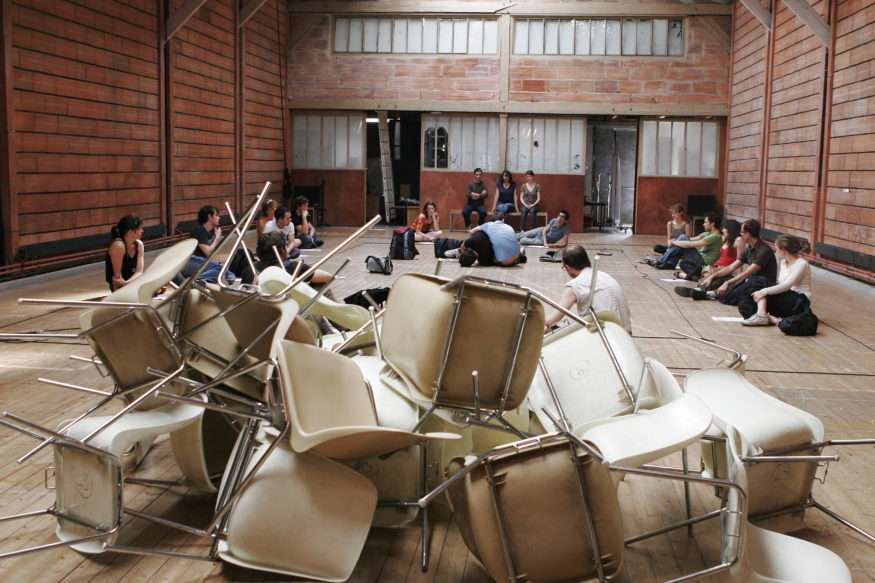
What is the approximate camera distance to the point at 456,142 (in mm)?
18391

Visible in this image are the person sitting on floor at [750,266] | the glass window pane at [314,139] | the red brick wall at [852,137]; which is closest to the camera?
the person sitting on floor at [750,266]

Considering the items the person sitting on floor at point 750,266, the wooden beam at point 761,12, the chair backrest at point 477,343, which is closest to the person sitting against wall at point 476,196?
the wooden beam at point 761,12

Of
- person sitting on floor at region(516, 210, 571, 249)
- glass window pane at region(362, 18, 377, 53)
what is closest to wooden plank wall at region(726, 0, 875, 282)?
person sitting on floor at region(516, 210, 571, 249)

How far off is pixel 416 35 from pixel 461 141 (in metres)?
2.32

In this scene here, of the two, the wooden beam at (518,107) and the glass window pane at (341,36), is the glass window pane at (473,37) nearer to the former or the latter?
the wooden beam at (518,107)

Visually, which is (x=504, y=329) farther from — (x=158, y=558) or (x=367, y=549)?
(x=158, y=558)

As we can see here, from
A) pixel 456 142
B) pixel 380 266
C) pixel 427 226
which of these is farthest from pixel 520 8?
pixel 380 266

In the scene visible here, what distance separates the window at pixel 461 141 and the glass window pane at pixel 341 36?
220 cm

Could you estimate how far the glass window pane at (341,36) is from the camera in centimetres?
1814

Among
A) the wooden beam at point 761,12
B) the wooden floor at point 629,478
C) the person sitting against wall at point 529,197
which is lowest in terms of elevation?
the wooden floor at point 629,478

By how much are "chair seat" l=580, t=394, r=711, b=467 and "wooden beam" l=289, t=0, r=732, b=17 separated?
52.3 feet

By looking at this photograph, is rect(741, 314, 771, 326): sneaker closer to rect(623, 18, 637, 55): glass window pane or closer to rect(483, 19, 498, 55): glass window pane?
rect(623, 18, 637, 55): glass window pane

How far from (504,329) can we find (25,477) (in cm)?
214

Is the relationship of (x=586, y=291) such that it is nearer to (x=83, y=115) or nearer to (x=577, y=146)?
(x=83, y=115)
